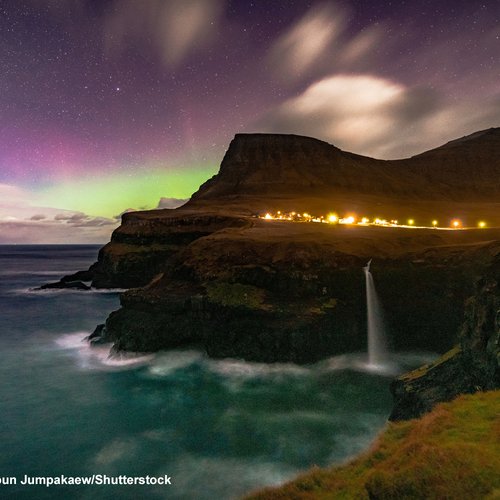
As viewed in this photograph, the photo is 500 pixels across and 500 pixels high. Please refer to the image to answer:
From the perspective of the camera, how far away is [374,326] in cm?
4022

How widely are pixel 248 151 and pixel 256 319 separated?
509 feet

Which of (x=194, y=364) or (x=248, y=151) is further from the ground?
(x=248, y=151)

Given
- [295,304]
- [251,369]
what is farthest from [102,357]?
[295,304]

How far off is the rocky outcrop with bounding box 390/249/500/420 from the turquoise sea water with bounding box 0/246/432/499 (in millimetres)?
4222

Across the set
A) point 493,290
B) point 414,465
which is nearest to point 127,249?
point 493,290

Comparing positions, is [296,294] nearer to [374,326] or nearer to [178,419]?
[374,326]

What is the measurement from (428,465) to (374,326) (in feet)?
103

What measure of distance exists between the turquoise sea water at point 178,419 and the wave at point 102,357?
0.21 meters

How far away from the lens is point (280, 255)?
148ft

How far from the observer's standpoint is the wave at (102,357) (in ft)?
123

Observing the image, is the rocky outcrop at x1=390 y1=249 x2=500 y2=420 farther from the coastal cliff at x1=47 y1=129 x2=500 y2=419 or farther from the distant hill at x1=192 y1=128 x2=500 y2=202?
the distant hill at x1=192 y1=128 x2=500 y2=202

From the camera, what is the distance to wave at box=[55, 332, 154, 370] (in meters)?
37.6

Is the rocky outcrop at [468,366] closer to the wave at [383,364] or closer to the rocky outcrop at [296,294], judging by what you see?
the wave at [383,364]

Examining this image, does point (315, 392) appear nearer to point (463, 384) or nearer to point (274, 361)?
point (274, 361)
